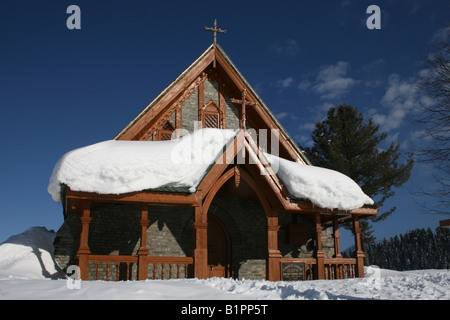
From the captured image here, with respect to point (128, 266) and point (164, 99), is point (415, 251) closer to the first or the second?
point (164, 99)

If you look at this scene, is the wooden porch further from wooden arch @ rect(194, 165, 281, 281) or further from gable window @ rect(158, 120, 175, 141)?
gable window @ rect(158, 120, 175, 141)

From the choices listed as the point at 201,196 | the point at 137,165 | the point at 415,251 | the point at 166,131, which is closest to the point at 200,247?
the point at 201,196

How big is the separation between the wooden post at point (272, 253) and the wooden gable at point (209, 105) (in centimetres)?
403

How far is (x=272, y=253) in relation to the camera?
36.2 ft

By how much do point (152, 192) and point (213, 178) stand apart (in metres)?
1.57

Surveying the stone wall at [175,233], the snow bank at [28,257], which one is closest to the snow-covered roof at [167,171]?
the stone wall at [175,233]

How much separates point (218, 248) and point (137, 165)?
487 cm

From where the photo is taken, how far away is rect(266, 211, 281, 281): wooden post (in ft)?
35.6

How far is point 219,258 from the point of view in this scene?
13422 mm

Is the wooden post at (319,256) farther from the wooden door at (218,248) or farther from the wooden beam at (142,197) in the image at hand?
the wooden beam at (142,197)

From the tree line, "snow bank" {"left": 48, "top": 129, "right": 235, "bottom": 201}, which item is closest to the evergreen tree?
the tree line

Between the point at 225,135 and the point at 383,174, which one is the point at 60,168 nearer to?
the point at 225,135

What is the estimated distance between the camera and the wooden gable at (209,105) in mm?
14047
